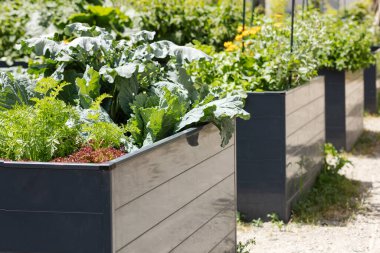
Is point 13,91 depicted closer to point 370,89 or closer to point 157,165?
point 157,165

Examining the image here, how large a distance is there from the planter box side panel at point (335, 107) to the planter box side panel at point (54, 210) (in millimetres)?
6096

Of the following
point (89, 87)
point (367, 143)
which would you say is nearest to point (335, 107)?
point (367, 143)

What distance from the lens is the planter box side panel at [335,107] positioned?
29.3ft

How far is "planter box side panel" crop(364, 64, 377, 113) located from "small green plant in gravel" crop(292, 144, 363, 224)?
421cm

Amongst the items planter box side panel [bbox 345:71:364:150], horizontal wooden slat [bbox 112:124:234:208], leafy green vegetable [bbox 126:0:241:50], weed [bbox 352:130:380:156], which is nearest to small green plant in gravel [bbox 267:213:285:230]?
horizontal wooden slat [bbox 112:124:234:208]

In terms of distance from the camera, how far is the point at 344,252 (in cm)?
555

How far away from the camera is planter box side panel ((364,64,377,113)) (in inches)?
466

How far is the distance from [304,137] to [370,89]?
5511 mm

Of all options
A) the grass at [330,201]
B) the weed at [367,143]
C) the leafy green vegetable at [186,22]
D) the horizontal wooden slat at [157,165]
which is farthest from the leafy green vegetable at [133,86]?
the weed at [367,143]

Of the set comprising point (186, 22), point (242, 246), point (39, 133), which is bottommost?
point (242, 246)

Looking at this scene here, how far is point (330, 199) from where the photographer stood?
6.80 meters

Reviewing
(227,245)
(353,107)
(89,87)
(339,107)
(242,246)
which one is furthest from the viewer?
(353,107)

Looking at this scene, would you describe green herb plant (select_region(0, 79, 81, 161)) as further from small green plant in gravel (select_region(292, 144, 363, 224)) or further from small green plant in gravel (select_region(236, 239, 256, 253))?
small green plant in gravel (select_region(292, 144, 363, 224))

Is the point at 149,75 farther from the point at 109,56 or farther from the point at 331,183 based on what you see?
the point at 331,183
